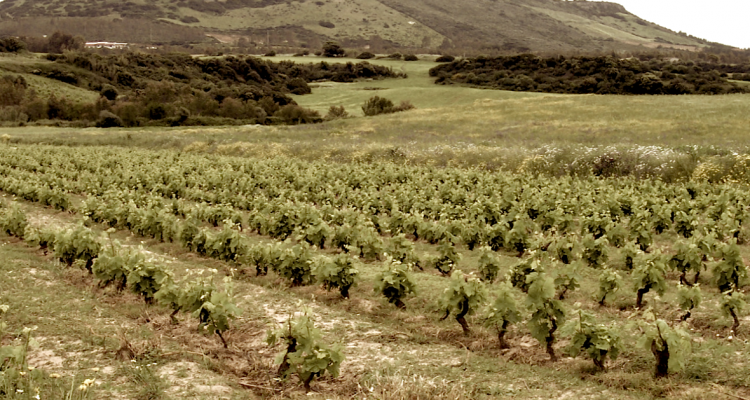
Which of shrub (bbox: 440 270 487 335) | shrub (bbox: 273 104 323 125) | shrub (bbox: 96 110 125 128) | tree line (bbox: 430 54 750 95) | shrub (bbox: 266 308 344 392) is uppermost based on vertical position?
tree line (bbox: 430 54 750 95)

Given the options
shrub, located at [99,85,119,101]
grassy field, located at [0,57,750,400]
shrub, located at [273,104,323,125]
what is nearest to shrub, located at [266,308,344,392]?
grassy field, located at [0,57,750,400]

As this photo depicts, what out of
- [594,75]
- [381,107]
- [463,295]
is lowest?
[381,107]

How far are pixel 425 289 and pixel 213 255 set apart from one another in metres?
5.86

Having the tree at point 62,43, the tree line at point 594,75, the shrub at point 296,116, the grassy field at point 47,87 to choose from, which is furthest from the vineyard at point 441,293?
the tree at point 62,43

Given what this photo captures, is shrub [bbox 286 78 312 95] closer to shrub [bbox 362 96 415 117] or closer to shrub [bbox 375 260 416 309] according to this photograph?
shrub [bbox 362 96 415 117]

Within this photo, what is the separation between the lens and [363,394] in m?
7.13

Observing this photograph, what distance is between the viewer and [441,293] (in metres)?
10.6

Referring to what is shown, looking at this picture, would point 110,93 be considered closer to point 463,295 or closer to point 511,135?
point 511,135

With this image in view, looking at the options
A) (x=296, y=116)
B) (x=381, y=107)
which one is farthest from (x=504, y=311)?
(x=296, y=116)

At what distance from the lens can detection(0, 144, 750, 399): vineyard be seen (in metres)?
7.41

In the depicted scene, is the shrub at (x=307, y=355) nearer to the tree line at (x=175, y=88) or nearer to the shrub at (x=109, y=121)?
the tree line at (x=175, y=88)

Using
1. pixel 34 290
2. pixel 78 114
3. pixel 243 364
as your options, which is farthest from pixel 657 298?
pixel 78 114

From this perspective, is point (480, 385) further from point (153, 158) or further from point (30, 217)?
point (153, 158)

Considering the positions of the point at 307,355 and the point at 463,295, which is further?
the point at 463,295
